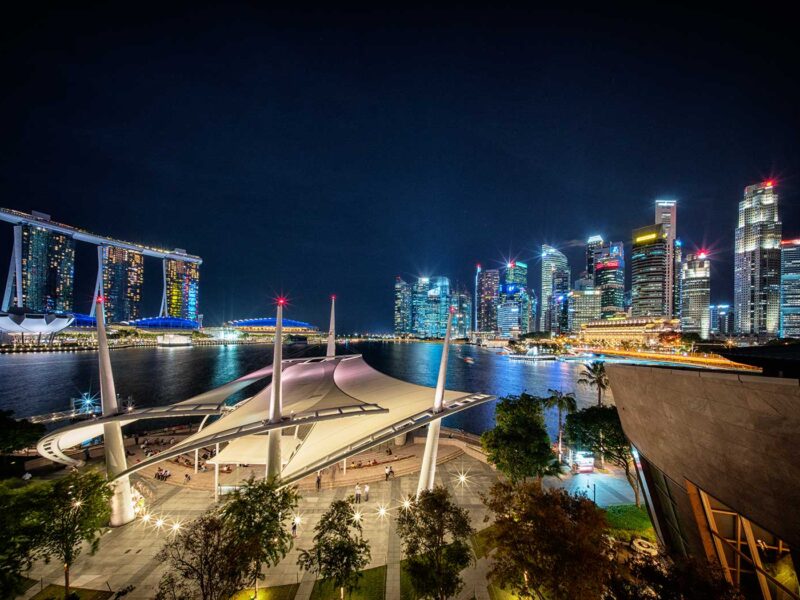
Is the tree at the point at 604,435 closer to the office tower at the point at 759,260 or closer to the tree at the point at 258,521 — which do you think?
the tree at the point at 258,521

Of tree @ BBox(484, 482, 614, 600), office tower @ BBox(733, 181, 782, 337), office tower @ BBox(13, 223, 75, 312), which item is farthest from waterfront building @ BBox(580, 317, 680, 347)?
office tower @ BBox(13, 223, 75, 312)

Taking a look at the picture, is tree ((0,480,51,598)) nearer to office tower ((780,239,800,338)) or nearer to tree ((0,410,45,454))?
tree ((0,410,45,454))

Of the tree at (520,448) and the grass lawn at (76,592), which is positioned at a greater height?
the tree at (520,448)

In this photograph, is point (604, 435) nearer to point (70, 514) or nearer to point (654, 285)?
point (70, 514)

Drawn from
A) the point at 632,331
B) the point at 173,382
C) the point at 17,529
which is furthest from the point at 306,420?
the point at 632,331

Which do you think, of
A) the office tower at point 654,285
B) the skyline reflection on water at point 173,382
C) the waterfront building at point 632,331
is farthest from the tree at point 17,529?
the office tower at point 654,285

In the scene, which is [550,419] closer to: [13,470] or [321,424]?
[321,424]
